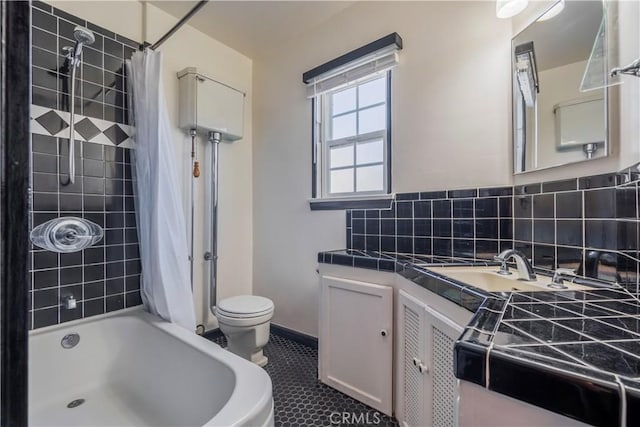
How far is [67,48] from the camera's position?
1.53m

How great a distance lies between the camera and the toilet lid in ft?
5.50

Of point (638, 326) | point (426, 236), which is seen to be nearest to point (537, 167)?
point (426, 236)

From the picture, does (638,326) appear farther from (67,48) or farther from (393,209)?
(67,48)

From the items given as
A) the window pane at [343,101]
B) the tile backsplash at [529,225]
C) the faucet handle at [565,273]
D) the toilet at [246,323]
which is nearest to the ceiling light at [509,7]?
the tile backsplash at [529,225]

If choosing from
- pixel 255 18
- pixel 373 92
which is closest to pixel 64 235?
pixel 255 18

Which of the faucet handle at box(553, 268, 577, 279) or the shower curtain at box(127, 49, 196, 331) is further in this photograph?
the shower curtain at box(127, 49, 196, 331)

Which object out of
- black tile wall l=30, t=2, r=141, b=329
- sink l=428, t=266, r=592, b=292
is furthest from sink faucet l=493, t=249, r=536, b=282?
black tile wall l=30, t=2, r=141, b=329

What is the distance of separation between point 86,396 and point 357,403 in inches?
56.1

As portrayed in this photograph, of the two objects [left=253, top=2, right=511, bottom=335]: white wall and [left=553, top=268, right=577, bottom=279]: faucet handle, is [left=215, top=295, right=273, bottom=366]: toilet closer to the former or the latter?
[left=253, top=2, right=511, bottom=335]: white wall

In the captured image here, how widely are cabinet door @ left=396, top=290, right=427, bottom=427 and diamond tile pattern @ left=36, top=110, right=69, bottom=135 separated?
2.01m

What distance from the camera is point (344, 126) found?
2.14 m

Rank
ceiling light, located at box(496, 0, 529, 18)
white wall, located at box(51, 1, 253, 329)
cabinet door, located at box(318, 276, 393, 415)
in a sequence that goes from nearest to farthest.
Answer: ceiling light, located at box(496, 0, 529, 18)
cabinet door, located at box(318, 276, 393, 415)
white wall, located at box(51, 1, 253, 329)

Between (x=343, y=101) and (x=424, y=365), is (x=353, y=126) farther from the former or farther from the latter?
(x=424, y=365)

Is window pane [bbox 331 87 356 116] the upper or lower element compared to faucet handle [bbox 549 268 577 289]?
upper
